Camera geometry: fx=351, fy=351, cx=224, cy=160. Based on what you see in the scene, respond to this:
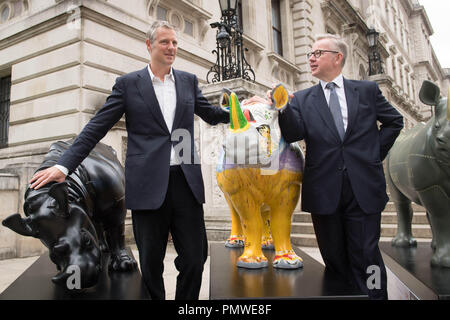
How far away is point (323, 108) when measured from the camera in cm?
222

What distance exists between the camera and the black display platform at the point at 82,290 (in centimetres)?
193

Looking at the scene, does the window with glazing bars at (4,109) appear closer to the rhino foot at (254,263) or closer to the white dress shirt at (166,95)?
the white dress shirt at (166,95)

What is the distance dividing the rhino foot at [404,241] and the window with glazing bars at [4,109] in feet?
26.2

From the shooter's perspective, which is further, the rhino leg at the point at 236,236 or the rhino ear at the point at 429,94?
the rhino leg at the point at 236,236

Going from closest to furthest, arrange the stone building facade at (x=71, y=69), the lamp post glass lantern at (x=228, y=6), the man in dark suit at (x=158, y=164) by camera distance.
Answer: the man in dark suit at (x=158, y=164)
the stone building facade at (x=71, y=69)
the lamp post glass lantern at (x=228, y=6)

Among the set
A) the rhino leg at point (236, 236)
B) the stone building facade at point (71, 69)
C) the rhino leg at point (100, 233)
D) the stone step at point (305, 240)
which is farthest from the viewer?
the stone step at point (305, 240)

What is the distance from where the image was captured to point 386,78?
12.9 m

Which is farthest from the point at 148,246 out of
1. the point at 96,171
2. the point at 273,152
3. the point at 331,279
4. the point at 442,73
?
the point at 442,73

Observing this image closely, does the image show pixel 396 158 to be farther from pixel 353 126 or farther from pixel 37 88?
pixel 37 88

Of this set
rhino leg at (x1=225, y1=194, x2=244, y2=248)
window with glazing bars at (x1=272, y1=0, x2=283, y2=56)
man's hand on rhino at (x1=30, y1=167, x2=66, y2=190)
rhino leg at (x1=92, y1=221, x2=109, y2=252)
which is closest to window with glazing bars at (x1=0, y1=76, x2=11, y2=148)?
rhino leg at (x1=92, y1=221, x2=109, y2=252)

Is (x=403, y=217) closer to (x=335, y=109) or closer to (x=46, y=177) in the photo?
(x=335, y=109)

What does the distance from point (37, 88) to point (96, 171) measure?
570 centimetres

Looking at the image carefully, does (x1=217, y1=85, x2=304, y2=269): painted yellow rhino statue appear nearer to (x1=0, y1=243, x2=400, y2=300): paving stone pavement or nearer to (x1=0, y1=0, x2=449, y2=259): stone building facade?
(x1=0, y1=243, x2=400, y2=300): paving stone pavement

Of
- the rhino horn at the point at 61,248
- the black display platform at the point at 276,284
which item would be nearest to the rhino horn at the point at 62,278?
the rhino horn at the point at 61,248
